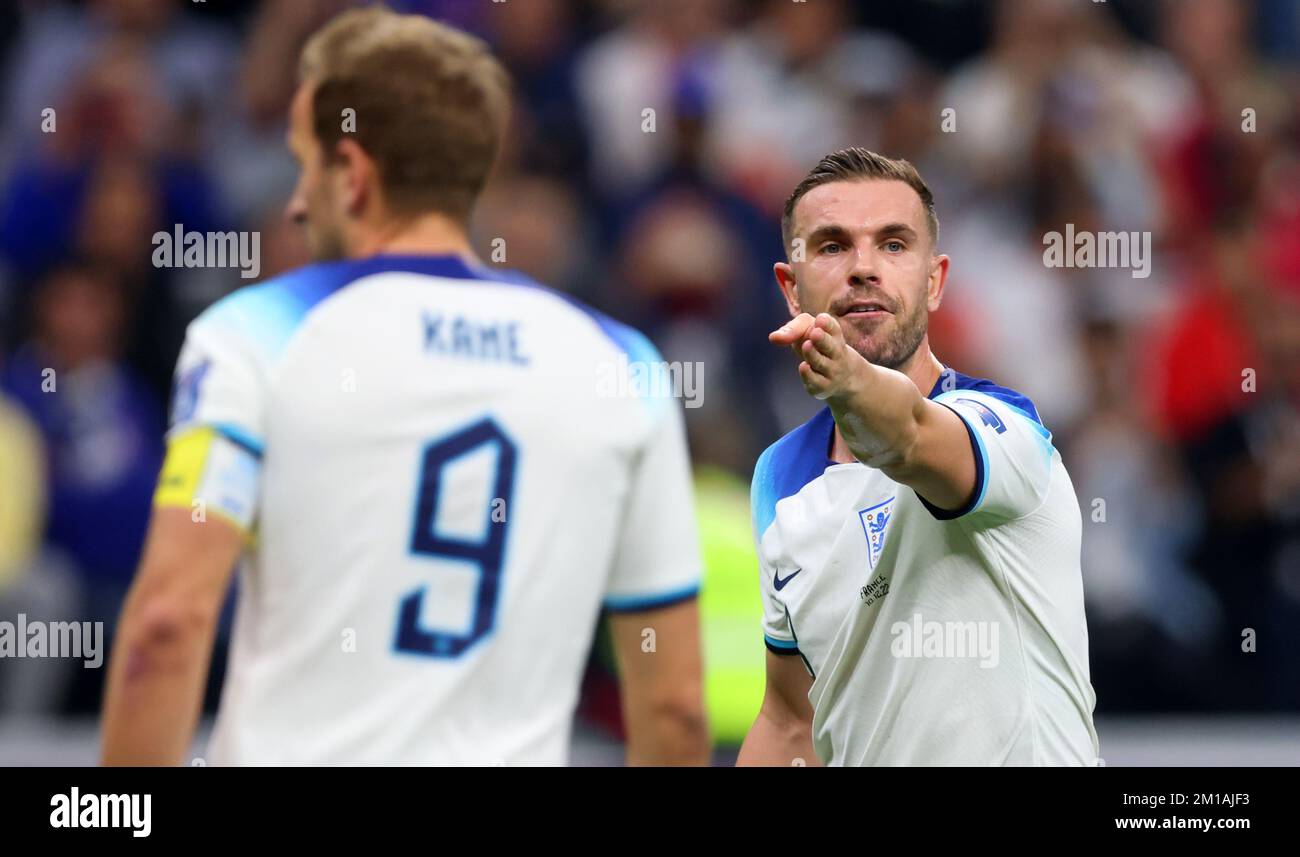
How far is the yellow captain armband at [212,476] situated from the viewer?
2949mm

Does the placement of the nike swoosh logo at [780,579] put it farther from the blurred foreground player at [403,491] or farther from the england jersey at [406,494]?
the england jersey at [406,494]

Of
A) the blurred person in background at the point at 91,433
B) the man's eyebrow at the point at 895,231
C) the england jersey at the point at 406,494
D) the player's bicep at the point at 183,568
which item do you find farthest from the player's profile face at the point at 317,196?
the blurred person in background at the point at 91,433

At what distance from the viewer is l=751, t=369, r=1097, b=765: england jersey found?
2.96 meters

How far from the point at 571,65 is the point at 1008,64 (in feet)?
7.43

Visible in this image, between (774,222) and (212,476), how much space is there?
5.61 m

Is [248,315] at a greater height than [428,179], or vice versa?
[428,179]

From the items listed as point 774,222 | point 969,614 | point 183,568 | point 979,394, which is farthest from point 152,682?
point 774,222

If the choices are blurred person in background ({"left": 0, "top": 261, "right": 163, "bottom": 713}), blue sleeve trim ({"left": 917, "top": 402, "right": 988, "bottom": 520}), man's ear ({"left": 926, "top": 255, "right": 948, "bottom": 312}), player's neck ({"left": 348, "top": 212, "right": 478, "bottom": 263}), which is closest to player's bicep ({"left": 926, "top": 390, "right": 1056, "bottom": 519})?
blue sleeve trim ({"left": 917, "top": 402, "right": 988, "bottom": 520})

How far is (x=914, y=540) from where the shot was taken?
9.86ft

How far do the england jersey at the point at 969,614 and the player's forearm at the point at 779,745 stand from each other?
328mm

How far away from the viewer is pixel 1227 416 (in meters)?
8.05

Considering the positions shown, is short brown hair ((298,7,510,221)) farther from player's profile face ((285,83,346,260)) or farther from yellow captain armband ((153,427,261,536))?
yellow captain armband ((153,427,261,536))
